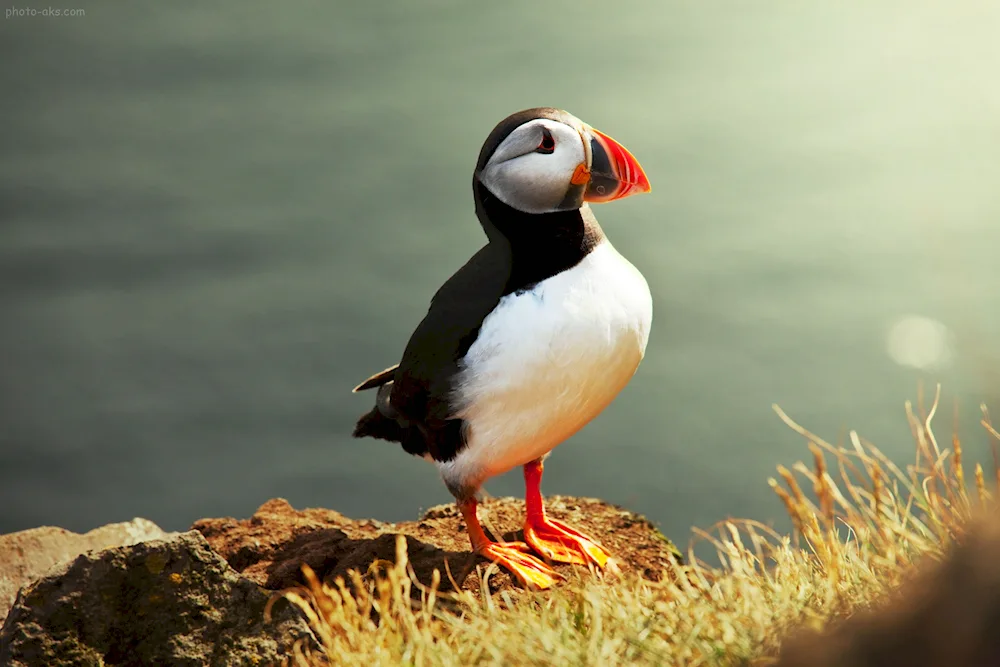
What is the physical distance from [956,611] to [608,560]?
234 centimetres

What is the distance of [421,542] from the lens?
13.5ft

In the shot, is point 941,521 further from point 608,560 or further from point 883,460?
point 608,560

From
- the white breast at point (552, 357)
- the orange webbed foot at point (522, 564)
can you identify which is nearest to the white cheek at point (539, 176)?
the white breast at point (552, 357)

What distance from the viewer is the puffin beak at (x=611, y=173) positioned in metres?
3.55

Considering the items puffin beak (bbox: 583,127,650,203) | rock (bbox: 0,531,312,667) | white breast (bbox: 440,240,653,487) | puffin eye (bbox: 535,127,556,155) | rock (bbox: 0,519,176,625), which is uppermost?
puffin eye (bbox: 535,127,556,155)

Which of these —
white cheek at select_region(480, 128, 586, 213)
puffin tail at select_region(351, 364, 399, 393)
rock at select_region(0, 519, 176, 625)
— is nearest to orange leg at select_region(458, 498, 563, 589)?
puffin tail at select_region(351, 364, 399, 393)

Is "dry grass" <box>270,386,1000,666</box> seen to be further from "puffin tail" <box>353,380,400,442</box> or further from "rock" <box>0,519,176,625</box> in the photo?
"rock" <box>0,519,176,625</box>

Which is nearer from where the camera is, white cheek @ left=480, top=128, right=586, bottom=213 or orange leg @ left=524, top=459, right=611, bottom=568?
white cheek @ left=480, top=128, right=586, bottom=213

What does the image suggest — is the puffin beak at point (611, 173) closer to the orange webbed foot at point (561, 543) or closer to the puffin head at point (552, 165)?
the puffin head at point (552, 165)

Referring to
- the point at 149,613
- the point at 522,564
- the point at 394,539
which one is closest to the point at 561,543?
the point at 522,564

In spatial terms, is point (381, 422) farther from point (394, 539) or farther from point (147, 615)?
point (147, 615)

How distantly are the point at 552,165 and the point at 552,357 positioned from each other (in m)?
0.62

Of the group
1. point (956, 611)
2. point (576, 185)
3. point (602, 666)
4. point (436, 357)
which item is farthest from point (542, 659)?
point (576, 185)

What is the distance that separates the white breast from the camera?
3459mm
